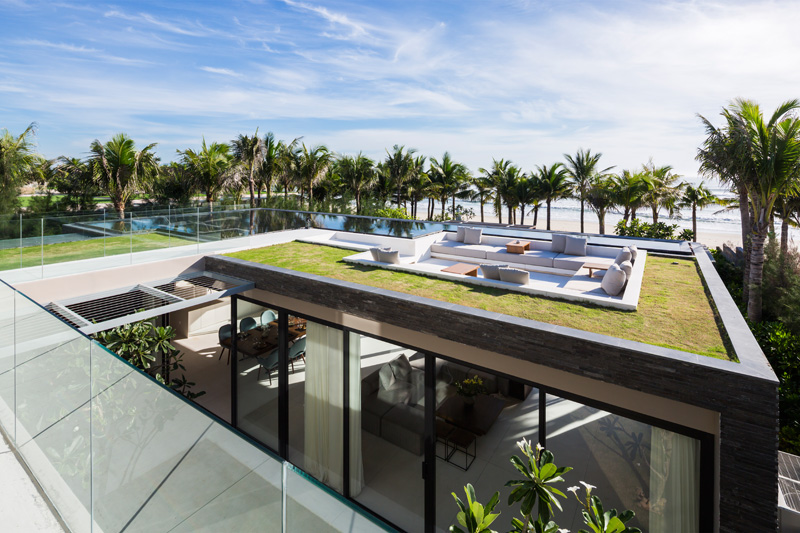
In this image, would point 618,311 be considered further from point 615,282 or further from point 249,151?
point 249,151

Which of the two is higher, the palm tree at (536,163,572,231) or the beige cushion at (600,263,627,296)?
the palm tree at (536,163,572,231)

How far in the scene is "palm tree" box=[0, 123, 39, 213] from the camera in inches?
712

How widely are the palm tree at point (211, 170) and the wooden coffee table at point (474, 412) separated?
23.5 m

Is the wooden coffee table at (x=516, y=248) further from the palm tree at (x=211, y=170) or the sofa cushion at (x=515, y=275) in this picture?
the palm tree at (x=211, y=170)

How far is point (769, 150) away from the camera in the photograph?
12.7m

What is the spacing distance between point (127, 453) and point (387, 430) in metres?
4.48

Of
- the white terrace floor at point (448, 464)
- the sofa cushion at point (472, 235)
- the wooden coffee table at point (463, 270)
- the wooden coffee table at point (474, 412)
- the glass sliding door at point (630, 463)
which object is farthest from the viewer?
the sofa cushion at point (472, 235)

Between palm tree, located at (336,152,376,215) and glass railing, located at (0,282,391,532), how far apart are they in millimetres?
26390

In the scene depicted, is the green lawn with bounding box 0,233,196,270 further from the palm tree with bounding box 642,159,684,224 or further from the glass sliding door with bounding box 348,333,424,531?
the palm tree with bounding box 642,159,684,224

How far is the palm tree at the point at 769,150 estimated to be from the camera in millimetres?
12320

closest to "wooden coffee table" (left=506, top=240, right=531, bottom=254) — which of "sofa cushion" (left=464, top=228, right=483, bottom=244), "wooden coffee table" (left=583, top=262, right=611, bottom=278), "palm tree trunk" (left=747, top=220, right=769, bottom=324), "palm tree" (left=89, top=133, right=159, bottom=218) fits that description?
"sofa cushion" (left=464, top=228, right=483, bottom=244)

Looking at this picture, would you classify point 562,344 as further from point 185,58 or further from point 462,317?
point 185,58

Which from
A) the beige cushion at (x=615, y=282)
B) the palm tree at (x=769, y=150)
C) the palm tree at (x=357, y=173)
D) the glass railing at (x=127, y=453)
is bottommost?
the glass railing at (x=127, y=453)

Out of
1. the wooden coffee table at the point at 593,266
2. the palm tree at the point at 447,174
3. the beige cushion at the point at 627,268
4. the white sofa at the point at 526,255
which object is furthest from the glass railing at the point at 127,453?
the palm tree at the point at 447,174
